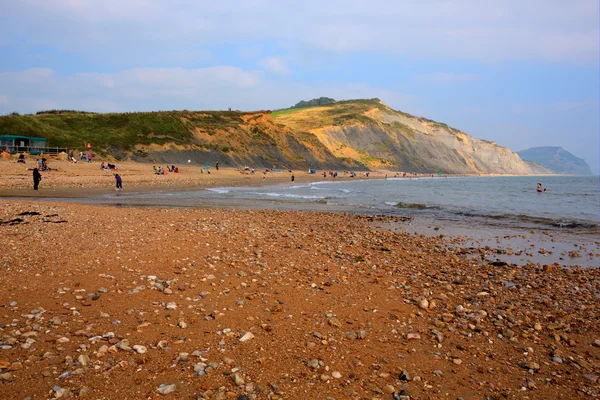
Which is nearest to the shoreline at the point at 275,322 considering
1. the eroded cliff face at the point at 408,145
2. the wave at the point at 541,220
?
the wave at the point at 541,220

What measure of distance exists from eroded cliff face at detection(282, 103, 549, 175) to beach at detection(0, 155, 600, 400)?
9983 cm

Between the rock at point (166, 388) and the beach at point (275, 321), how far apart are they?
2cm

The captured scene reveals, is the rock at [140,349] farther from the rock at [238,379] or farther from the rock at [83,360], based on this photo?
the rock at [238,379]

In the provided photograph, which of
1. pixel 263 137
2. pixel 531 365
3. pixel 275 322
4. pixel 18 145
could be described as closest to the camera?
pixel 531 365

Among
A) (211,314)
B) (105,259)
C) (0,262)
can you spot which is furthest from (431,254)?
(0,262)

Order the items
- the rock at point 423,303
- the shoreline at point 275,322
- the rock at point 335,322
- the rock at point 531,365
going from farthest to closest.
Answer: the rock at point 423,303, the rock at point 335,322, the rock at point 531,365, the shoreline at point 275,322

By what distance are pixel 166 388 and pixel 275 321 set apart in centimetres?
218

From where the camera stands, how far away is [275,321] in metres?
6.22

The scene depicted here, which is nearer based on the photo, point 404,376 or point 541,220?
point 404,376

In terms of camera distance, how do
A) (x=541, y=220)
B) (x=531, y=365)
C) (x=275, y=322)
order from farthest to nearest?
(x=541, y=220), (x=275, y=322), (x=531, y=365)

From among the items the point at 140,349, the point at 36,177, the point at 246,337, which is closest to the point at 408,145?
the point at 36,177

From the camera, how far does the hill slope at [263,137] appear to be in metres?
62.4

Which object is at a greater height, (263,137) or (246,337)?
(263,137)

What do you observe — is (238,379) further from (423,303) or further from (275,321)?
(423,303)
